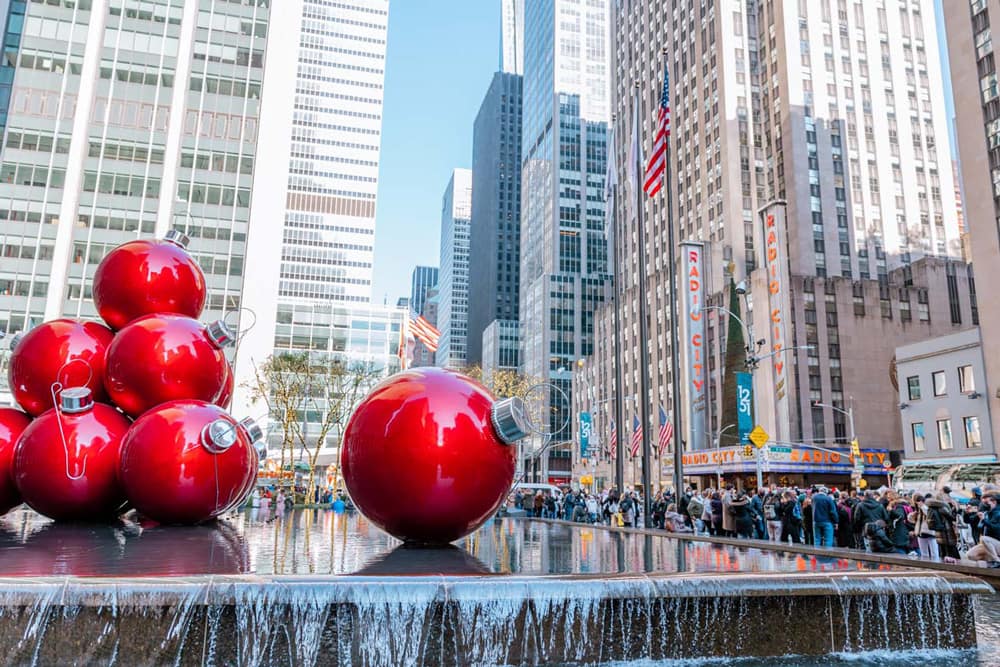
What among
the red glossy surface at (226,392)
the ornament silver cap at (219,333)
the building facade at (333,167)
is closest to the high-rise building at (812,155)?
the building facade at (333,167)

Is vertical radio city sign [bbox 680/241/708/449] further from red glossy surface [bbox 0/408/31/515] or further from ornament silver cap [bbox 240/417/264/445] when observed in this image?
red glossy surface [bbox 0/408/31/515]

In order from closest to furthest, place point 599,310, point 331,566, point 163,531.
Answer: point 331,566 < point 163,531 < point 599,310

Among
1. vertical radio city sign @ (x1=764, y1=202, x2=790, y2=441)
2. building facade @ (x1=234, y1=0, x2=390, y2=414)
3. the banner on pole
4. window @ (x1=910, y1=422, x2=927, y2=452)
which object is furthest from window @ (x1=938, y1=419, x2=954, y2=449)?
building facade @ (x1=234, y1=0, x2=390, y2=414)

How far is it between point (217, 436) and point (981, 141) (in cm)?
4686

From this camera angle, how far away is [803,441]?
200 feet

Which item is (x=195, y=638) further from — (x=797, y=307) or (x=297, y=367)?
(x=797, y=307)

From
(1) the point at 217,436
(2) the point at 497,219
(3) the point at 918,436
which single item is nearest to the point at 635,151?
(1) the point at 217,436

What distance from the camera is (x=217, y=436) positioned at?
9477 millimetres

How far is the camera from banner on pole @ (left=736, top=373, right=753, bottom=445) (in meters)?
36.8

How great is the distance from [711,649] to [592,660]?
968 mm

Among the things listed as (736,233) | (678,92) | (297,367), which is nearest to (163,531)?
(297,367)

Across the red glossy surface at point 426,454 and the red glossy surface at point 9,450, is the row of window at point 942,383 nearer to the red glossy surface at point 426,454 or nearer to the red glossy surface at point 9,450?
the red glossy surface at point 426,454

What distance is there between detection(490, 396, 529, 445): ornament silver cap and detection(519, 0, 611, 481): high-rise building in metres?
101

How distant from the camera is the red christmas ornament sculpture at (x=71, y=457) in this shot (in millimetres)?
9828
